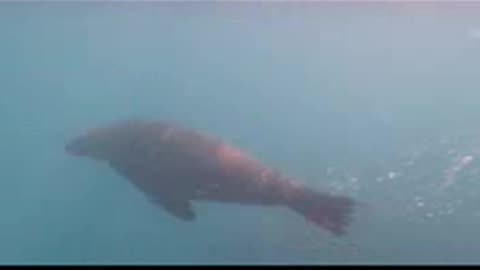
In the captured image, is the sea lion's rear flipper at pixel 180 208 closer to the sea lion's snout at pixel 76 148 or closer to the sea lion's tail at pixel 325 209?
the sea lion's tail at pixel 325 209

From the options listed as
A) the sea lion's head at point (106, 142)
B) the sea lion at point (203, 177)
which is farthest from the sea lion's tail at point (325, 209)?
the sea lion's head at point (106, 142)

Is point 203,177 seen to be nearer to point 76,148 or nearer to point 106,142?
point 106,142

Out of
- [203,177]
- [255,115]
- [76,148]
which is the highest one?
[255,115]

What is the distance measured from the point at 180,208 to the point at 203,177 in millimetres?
137

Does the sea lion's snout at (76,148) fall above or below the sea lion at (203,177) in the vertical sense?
above

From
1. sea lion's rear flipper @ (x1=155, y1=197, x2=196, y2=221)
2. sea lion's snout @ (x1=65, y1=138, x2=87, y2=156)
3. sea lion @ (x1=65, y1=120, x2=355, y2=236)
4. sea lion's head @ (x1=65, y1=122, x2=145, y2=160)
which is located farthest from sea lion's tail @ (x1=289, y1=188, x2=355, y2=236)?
sea lion's snout @ (x1=65, y1=138, x2=87, y2=156)

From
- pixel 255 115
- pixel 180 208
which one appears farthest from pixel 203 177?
pixel 255 115

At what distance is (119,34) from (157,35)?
234mm

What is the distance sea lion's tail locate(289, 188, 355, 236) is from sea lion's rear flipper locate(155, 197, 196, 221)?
0.36m

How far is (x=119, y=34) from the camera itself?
16.1ft

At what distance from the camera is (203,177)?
126 inches

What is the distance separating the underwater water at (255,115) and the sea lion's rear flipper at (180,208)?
0.04 m

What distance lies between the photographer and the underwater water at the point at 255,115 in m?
3.00

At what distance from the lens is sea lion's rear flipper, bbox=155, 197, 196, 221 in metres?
3.20
